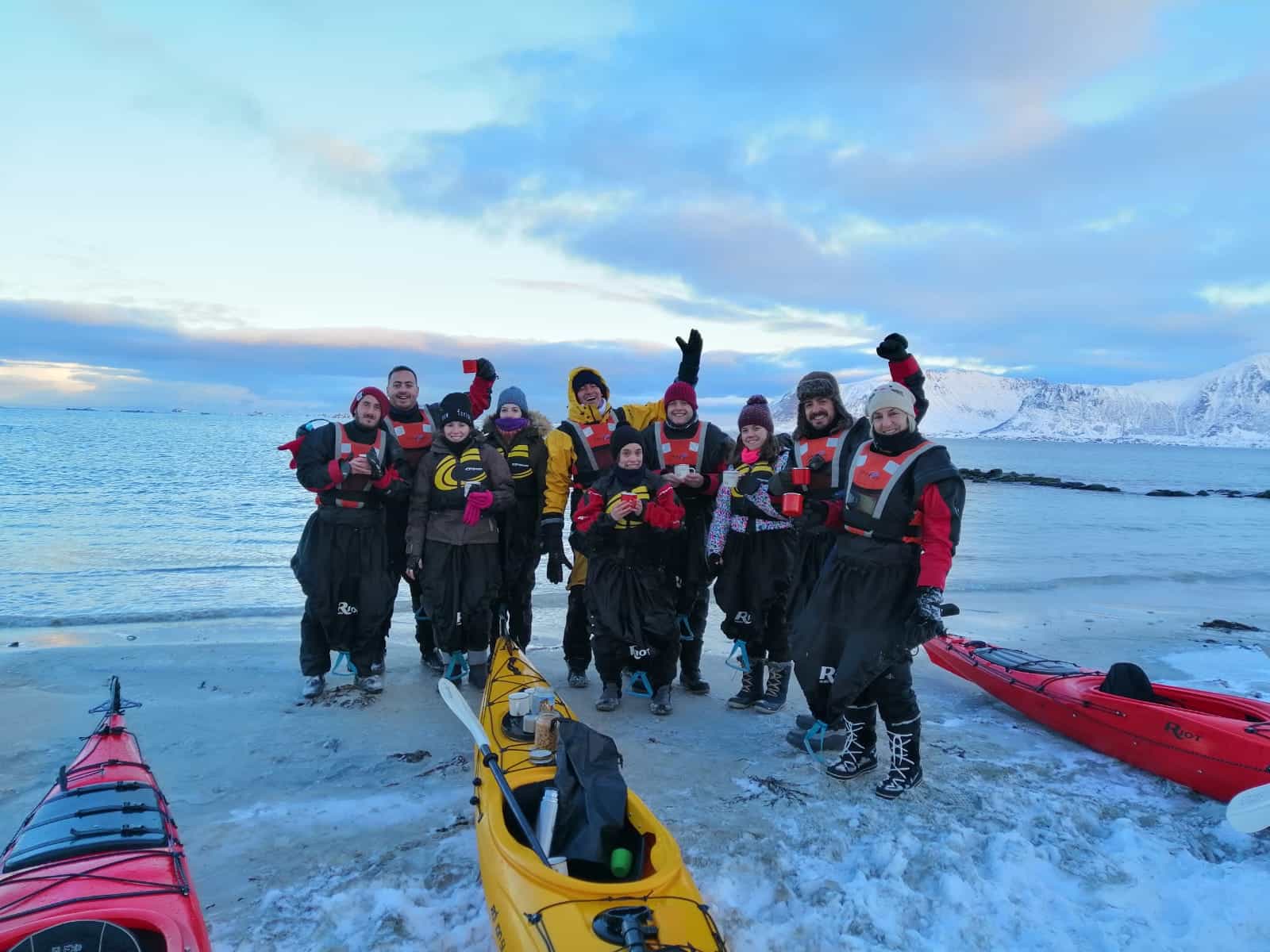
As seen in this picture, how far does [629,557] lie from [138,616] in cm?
609

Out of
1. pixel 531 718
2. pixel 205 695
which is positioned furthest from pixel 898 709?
pixel 205 695

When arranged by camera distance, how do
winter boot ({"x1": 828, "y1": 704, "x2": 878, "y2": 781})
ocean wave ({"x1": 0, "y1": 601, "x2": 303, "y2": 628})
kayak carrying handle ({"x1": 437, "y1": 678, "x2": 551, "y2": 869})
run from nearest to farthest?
kayak carrying handle ({"x1": 437, "y1": 678, "x2": 551, "y2": 869}), winter boot ({"x1": 828, "y1": 704, "x2": 878, "y2": 781}), ocean wave ({"x1": 0, "y1": 601, "x2": 303, "y2": 628})

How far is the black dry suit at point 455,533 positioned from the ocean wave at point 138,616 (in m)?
3.81

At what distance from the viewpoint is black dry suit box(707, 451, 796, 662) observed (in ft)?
15.6

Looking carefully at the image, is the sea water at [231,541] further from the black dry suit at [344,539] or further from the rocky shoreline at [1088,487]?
the black dry suit at [344,539]

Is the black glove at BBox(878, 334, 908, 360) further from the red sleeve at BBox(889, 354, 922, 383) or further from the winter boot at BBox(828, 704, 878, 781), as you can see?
the winter boot at BBox(828, 704, 878, 781)

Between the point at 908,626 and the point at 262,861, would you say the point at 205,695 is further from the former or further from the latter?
the point at 908,626

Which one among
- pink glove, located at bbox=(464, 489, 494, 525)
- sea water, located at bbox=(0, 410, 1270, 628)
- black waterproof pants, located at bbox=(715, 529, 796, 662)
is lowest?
sea water, located at bbox=(0, 410, 1270, 628)

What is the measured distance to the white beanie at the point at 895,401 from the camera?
3592mm

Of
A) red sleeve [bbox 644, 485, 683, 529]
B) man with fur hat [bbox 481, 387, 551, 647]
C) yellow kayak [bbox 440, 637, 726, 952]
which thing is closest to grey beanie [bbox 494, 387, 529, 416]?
man with fur hat [bbox 481, 387, 551, 647]

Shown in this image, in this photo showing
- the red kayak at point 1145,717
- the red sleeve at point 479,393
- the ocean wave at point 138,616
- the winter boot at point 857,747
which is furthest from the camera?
the ocean wave at point 138,616

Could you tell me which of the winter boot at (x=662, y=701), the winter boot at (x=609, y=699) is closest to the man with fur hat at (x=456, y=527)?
the winter boot at (x=609, y=699)

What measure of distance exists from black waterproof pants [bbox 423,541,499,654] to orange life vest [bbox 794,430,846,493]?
2.28 metres

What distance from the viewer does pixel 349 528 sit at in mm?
4883
